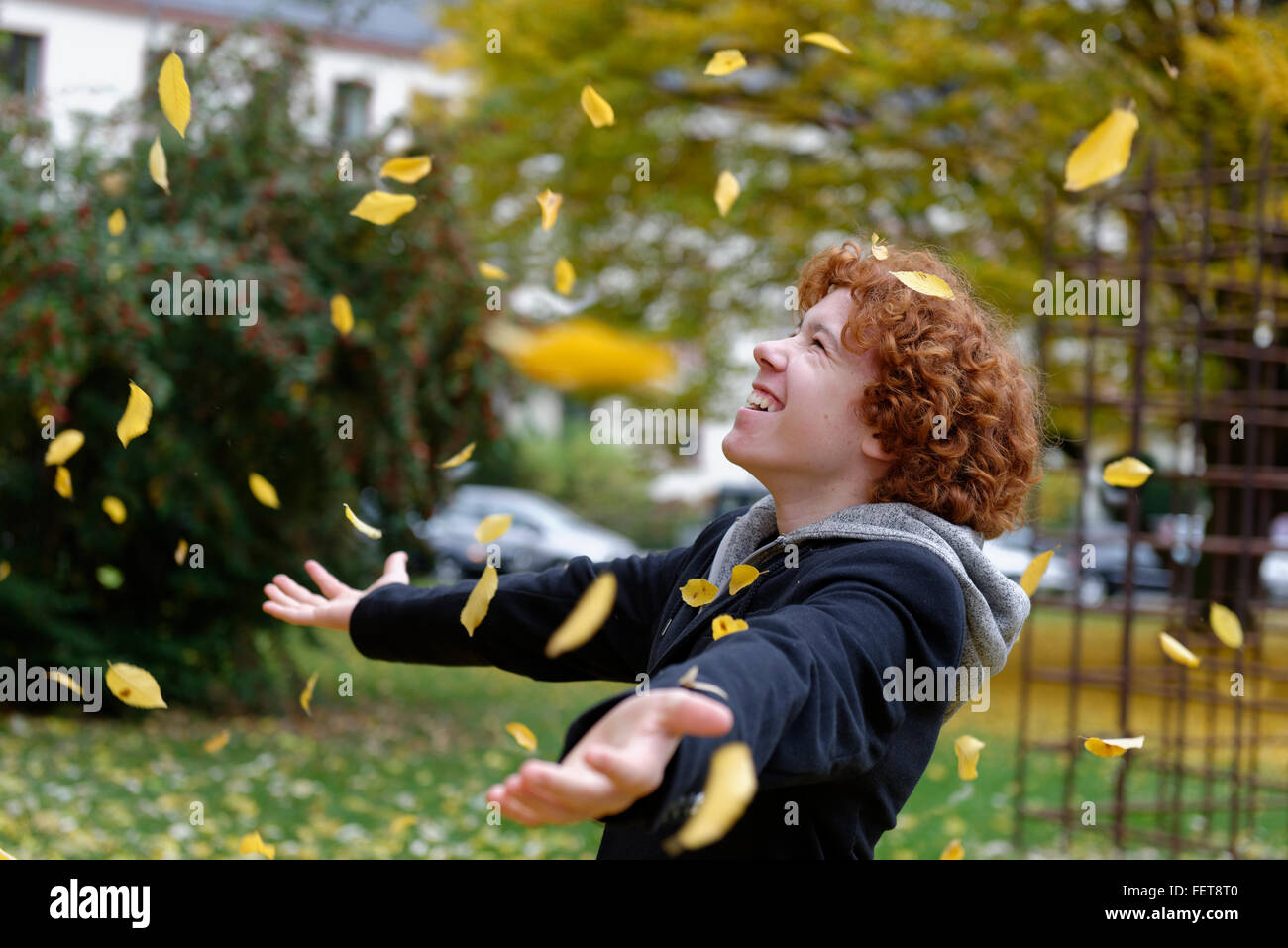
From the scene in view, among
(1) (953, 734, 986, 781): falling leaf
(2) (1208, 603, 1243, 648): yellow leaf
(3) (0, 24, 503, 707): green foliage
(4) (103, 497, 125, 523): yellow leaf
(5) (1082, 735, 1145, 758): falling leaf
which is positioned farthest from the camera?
(3) (0, 24, 503, 707): green foliage

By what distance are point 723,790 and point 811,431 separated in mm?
697

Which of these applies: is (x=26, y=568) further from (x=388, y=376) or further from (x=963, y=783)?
(x=963, y=783)

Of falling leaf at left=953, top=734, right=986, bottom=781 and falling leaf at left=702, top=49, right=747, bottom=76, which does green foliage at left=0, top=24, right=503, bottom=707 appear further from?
falling leaf at left=953, top=734, right=986, bottom=781

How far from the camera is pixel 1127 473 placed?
2705 millimetres

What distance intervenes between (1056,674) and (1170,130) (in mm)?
5013

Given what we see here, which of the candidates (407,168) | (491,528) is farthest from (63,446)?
(491,528)

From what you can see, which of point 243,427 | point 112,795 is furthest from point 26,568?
point 112,795

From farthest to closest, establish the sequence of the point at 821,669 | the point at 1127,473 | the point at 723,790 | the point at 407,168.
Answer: the point at 1127,473
the point at 407,168
the point at 821,669
the point at 723,790

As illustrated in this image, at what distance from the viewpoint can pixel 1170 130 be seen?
9383 millimetres

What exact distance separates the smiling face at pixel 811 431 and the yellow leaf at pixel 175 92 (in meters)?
1.12

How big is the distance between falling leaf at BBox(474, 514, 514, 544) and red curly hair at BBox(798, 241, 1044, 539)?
617 millimetres

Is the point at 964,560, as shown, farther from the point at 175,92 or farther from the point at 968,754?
the point at 175,92

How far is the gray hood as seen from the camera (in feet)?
5.35

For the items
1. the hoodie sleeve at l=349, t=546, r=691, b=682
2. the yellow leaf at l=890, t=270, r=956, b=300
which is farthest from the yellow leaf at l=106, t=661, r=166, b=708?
the yellow leaf at l=890, t=270, r=956, b=300
